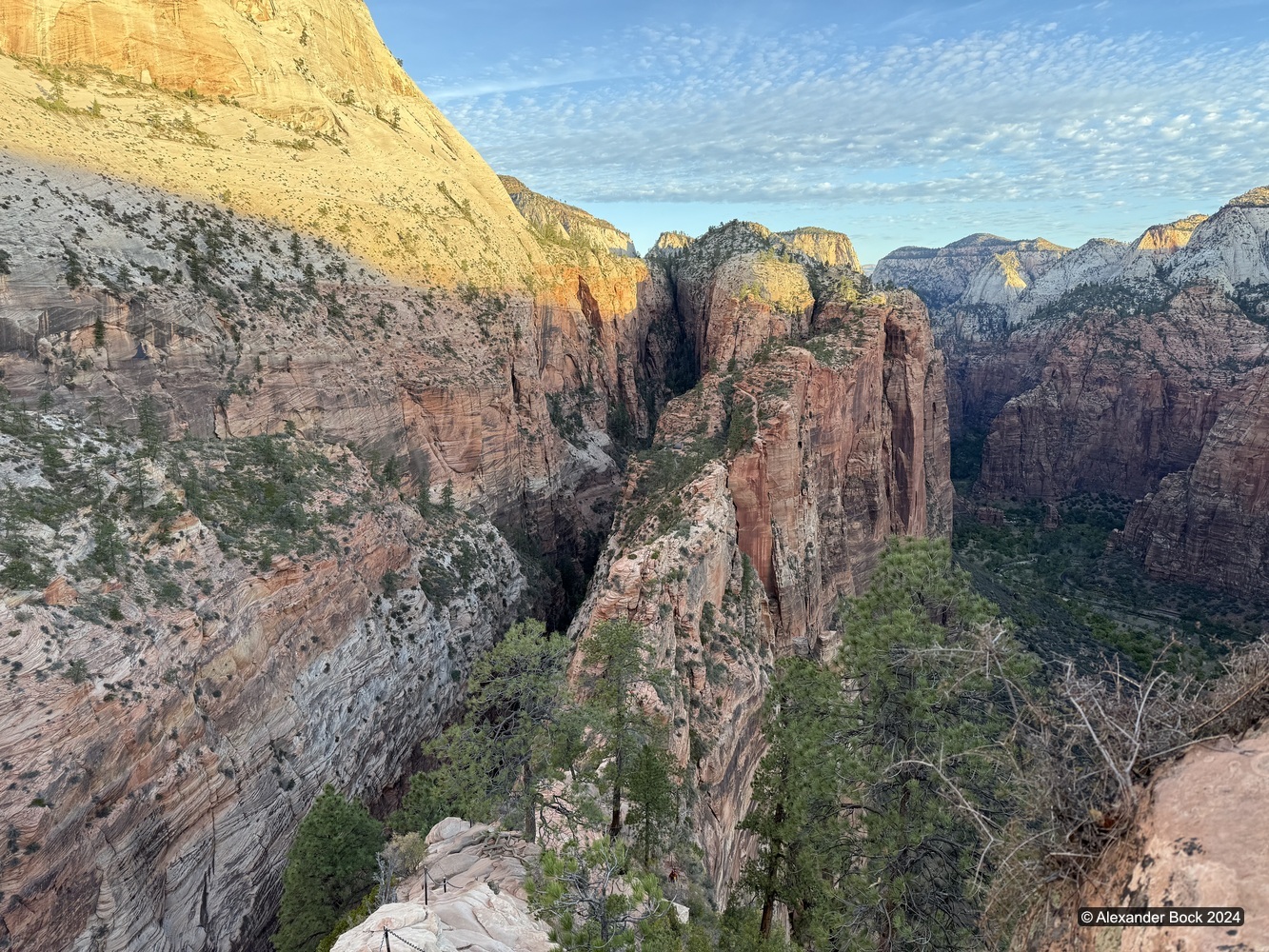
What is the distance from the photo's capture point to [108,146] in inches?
1272

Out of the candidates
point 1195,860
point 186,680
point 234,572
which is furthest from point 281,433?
point 1195,860

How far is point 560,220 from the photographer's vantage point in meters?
122

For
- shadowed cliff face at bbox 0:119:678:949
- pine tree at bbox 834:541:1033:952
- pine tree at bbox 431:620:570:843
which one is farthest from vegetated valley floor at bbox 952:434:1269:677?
pine tree at bbox 431:620:570:843

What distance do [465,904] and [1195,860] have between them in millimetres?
11592

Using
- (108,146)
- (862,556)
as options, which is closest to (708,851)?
(862,556)

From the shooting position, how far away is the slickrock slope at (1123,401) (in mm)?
97375

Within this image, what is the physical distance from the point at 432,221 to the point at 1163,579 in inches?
3826

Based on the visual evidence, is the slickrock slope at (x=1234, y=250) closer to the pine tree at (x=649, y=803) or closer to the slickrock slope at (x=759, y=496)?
the slickrock slope at (x=759, y=496)

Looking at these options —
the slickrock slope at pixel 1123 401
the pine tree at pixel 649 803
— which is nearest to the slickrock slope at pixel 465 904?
the pine tree at pixel 649 803

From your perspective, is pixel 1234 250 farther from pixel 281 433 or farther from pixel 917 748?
pixel 281 433

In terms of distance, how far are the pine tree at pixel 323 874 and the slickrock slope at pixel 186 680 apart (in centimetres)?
277

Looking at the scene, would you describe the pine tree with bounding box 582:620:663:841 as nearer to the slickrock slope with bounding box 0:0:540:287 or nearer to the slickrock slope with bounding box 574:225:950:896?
the slickrock slope with bounding box 574:225:950:896

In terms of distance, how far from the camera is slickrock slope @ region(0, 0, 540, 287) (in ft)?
109

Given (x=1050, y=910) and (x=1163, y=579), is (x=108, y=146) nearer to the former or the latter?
(x=1050, y=910)
